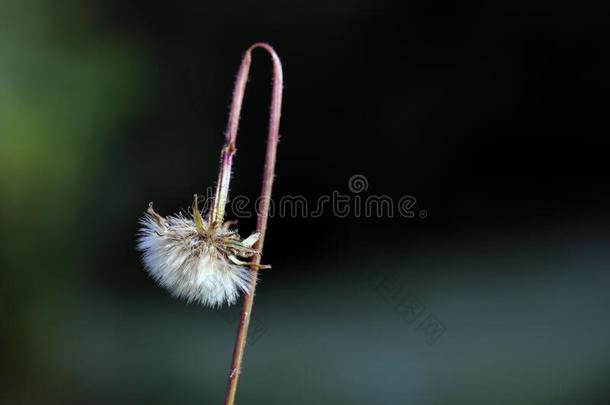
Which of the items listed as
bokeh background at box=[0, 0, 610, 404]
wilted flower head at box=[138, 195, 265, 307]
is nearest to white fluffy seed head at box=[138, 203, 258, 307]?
wilted flower head at box=[138, 195, 265, 307]

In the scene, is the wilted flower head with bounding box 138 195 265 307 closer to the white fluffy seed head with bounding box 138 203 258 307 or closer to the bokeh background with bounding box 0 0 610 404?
the white fluffy seed head with bounding box 138 203 258 307

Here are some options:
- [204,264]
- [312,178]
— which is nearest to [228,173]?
[204,264]

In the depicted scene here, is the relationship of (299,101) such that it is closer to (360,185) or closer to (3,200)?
(360,185)

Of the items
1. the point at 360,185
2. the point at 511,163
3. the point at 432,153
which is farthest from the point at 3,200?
the point at 511,163

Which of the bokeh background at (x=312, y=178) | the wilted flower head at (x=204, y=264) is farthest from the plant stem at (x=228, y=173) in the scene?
the bokeh background at (x=312, y=178)

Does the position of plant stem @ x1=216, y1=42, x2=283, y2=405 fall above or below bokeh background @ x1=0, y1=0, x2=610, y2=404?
below

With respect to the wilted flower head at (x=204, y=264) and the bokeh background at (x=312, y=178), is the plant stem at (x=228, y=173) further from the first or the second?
the bokeh background at (x=312, y=178)

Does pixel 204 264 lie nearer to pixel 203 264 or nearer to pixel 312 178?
pixel 203 264
